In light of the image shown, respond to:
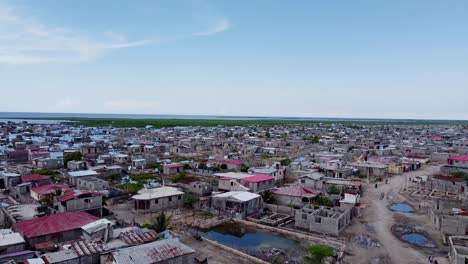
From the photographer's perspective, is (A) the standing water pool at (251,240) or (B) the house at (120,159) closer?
(A) the standing water pool at (251,240)

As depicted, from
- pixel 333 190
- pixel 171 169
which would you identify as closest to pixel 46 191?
pixel 171 169

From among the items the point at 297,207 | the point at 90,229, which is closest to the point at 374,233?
the point at 297,207

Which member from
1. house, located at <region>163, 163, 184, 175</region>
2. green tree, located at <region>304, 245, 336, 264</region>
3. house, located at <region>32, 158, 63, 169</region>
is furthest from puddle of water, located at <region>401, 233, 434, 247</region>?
house, located at <region>32, 158, 63, 169</region>

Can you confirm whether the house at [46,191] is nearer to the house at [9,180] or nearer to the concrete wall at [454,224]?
the house at [9,180]

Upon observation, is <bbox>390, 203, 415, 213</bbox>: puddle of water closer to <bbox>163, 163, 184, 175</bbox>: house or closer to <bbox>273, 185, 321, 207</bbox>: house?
<bbox>273, 185, 321, 207</bbox>: house

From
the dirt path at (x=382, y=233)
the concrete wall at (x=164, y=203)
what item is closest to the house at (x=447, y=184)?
the dirt path at (x=382, y=233)

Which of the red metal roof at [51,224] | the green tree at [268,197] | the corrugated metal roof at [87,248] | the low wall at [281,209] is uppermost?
the corrugated metal roof at [87,248]

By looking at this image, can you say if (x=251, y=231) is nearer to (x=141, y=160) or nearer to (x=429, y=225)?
(x=429, y=225)
